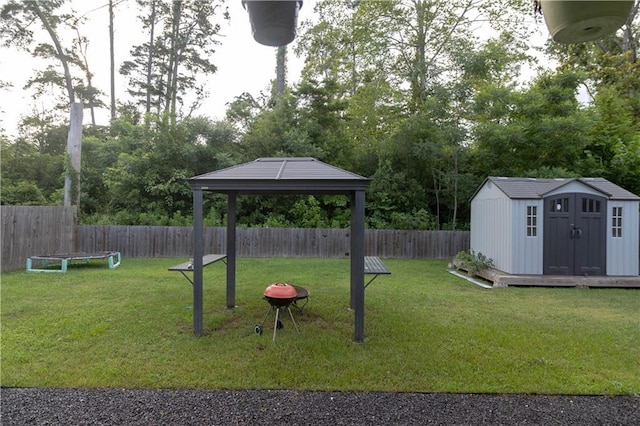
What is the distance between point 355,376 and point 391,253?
866 centimetres

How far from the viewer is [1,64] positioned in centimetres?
1182

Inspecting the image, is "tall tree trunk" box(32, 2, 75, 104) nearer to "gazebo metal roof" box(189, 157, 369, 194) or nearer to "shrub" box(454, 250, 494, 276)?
"gazebo metal roof" box(189, 157, 369, 194)

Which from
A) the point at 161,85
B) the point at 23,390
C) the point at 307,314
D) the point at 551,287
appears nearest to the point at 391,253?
the point at 551,287

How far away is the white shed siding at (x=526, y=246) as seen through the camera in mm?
7473

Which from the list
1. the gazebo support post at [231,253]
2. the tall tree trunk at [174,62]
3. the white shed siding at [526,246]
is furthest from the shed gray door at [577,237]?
the tall tree trunk at [174,62]

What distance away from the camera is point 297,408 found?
2520 mm

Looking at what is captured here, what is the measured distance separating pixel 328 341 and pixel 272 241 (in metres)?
7.65

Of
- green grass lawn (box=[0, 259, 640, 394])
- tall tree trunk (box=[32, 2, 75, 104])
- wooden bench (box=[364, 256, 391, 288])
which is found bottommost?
green grass lawn (box=[0, 259, 640, 394])

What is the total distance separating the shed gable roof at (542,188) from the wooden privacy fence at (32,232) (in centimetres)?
1111

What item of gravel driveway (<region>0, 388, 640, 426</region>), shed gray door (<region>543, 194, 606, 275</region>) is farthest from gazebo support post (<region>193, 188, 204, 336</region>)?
shed gray door (<region>543, 194, 606, 275</region>)

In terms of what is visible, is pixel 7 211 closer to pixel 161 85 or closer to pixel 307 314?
pixel 307 314

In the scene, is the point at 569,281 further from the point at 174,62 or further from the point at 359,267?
the point at 174,62

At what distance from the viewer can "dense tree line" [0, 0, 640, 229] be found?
11.6 metres

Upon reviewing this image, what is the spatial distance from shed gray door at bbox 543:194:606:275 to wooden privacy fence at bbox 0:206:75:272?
1178 cm
